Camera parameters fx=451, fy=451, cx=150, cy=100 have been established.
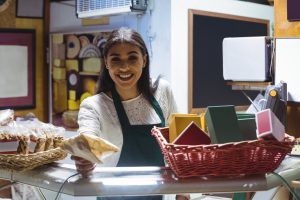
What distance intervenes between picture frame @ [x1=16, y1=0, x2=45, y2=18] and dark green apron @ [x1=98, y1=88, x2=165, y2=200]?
2.79m

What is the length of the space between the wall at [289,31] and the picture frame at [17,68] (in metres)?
2.64

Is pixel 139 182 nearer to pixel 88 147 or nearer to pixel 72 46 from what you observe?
pixel 88 147

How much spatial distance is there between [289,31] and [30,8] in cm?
277

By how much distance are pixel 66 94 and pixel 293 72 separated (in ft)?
8.11

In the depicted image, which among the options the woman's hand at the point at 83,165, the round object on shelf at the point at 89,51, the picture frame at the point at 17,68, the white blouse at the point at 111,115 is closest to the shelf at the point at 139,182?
the woman's hand at the point at 83,165

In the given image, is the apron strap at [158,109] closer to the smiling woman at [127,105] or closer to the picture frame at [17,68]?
the smiling woman at [127,105]

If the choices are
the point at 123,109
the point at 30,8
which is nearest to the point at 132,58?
the point at 123,109

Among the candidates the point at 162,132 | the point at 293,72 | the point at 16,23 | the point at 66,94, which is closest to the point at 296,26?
the point at 293,72

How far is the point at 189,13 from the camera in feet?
12.7

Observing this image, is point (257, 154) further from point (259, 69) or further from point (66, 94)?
point (66, 94)

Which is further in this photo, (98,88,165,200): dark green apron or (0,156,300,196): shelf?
(98,88,165,200): dark green apron

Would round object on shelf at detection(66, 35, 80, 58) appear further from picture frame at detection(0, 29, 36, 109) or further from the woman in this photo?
the woman

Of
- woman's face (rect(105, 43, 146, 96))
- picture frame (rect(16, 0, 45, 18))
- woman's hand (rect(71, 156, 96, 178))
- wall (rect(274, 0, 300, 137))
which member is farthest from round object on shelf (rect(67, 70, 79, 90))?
woman's hand (rect(71, 156, 96, 178))

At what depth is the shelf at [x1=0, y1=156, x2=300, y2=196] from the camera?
1179mm
